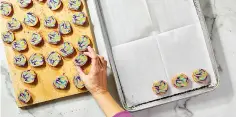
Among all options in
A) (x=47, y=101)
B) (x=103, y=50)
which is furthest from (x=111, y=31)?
(x=47, y=101)

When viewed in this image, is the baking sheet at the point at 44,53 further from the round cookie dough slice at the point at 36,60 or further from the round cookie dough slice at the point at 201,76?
the round cookie dough slice at the point at 201,76

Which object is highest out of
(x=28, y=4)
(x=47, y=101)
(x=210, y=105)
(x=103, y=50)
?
(x=28, y=4)

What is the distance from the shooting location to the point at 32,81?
114cm

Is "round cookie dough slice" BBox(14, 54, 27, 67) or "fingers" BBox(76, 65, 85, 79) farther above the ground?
"round cookie dough slice" BBox(14, 54, 27, 67)

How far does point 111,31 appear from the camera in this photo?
1.15 m

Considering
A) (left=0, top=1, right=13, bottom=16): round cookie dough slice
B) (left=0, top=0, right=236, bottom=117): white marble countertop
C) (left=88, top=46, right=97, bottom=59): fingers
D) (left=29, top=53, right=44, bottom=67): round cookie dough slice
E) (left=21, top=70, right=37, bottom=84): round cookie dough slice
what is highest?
(left=0, top=1, right=13, bottom=16): round cookie dough slice

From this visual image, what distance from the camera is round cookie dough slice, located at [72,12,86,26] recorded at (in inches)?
45.1

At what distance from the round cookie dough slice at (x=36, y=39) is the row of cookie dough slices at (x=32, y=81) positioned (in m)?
0.08

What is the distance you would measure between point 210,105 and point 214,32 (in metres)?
0.22

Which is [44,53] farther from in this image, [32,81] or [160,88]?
[160,88]

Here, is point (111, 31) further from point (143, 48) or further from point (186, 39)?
point (186, 39)

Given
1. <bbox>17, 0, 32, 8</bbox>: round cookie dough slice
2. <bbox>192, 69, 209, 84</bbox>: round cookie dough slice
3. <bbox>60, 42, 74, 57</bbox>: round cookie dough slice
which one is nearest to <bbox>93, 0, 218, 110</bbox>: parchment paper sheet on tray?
<bbox>192, 69, 209, 84</bbox>: round cookie dough slice

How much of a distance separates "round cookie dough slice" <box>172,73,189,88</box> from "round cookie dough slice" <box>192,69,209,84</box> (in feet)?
0.08

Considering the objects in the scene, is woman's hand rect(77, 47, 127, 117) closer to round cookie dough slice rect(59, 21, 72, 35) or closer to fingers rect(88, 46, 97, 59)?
fingers rect(88, 46, 97, 59)
